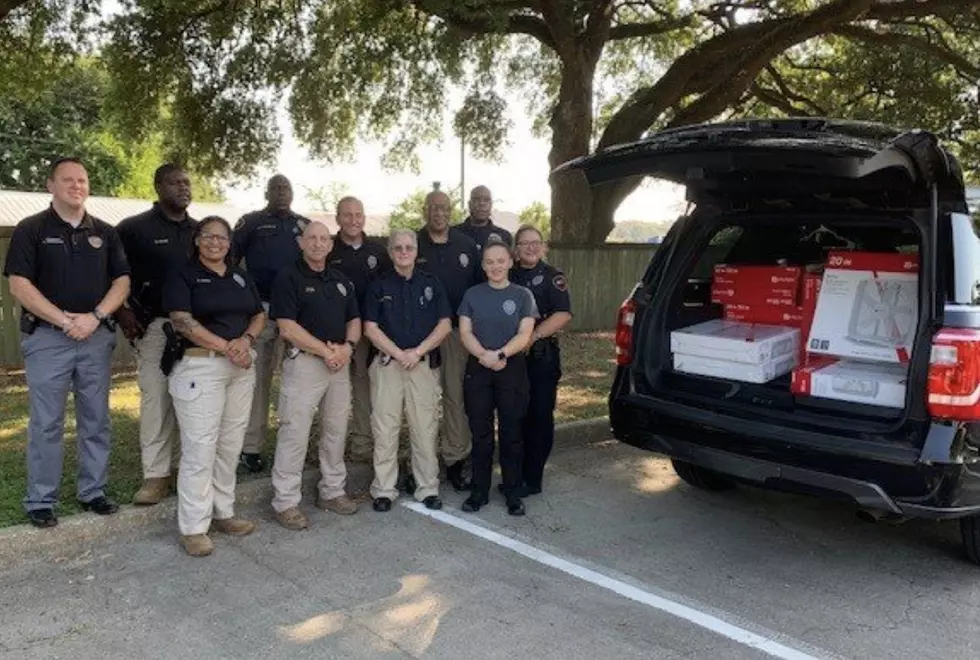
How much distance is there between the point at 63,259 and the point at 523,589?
8.80 ft

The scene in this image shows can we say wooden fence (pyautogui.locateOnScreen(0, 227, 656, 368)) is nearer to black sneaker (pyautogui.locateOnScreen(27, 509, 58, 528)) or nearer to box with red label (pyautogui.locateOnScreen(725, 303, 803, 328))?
box with red label (pyautogui.locateOnScreen(725, 303, 803, 328))

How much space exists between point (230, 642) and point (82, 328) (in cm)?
175

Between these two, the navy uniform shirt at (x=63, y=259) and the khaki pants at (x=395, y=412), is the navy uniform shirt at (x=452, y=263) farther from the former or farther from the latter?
the navy uniform shirt at (x=63, y=259)

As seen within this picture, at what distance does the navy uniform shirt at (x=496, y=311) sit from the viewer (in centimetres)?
469

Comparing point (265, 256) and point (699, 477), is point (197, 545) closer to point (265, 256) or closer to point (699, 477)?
point (265, 256)

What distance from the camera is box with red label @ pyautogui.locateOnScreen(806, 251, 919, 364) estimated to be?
4047 millimetres

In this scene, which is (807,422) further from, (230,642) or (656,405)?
(230,642)

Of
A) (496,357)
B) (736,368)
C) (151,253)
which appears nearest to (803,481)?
(736,368)

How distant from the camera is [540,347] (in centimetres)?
489

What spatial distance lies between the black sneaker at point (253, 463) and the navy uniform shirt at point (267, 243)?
3.19ft

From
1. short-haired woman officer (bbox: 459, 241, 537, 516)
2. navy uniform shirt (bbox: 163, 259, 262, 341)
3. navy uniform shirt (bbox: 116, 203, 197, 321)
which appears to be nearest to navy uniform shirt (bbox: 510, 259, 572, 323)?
short-haired woman officer (bbox: 459, 241, 537, 516)

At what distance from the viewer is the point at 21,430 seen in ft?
Result: 19.6

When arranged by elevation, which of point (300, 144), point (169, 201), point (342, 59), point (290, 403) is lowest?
point (290, 403)

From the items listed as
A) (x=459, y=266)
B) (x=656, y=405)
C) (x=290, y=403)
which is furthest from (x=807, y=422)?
(x=290, y=403)
